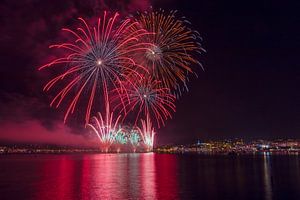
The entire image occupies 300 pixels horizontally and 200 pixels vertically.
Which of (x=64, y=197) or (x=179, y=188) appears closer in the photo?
(x=64, y=197)

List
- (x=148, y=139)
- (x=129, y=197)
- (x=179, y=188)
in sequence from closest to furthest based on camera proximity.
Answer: (x=129, y=197) → (x=179, y=188) → (x=148, y=139)

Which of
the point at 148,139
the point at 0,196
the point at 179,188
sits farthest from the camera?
the point at 148,139

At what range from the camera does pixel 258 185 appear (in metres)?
31.1

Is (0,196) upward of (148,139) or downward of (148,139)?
downward

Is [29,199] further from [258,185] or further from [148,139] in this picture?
[148,139]

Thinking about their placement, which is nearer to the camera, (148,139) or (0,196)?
(0,196)

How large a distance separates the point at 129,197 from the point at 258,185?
43.0 feet

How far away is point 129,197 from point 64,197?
4.77m

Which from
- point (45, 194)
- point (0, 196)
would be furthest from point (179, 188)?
point (0, 196)

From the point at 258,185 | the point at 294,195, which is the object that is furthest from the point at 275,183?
the point at 294,195

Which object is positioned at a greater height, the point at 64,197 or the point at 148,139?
the point at 148,139

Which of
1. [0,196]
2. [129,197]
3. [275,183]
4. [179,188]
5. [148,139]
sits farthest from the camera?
[148,139]

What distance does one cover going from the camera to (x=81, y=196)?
995 inches

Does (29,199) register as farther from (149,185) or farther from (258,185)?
(258,185)
